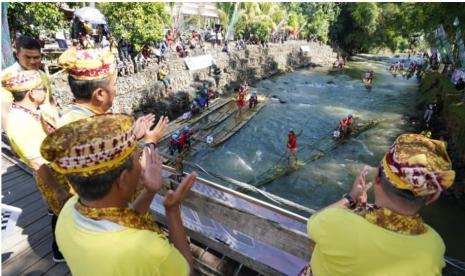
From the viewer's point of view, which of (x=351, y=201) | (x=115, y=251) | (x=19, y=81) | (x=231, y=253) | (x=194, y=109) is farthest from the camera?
(x=194, y=109)

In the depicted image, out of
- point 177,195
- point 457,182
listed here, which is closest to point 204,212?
point 177,195

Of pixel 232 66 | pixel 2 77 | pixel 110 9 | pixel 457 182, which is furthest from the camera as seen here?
pixel 232 66

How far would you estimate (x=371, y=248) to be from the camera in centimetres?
162

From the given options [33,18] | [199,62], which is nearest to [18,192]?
[33,18]

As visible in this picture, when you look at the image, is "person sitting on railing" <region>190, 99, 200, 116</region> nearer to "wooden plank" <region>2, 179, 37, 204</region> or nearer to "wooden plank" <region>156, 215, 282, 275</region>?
"wooden plank" <region>2, 179, 37, 204</region>

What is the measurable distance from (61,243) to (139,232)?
472 mm

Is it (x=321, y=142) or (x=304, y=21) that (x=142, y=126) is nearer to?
(x=321, y=142)

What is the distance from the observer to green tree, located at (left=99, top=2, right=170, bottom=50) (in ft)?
52.1

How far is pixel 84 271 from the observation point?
150 centimetres

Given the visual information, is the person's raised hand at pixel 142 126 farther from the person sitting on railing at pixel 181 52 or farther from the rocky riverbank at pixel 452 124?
the person sitting on railing at pixel 181 52

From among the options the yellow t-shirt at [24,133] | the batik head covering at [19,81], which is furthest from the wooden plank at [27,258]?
the batik head covering at [19,81]

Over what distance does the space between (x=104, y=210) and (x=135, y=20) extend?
16726 millimetres

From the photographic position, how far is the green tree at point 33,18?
11.7 meters

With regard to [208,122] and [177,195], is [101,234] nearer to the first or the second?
[177,195]
